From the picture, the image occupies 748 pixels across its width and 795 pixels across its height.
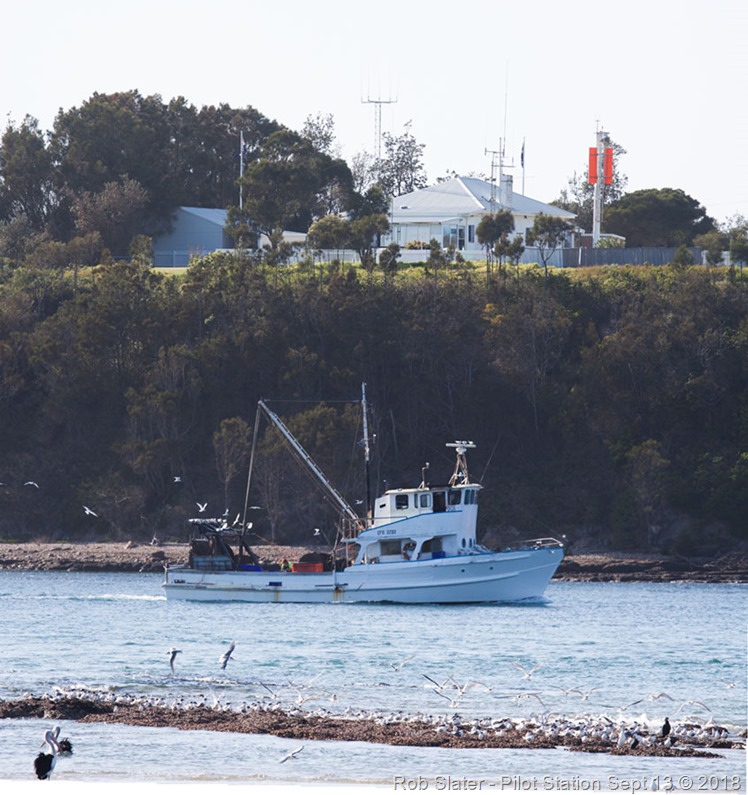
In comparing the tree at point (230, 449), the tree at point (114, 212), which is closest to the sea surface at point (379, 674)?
the tree at point (230, 449)

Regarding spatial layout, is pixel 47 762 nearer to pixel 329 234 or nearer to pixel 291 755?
pixel 291 755

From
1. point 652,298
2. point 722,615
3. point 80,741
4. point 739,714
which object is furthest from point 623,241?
point 80,741

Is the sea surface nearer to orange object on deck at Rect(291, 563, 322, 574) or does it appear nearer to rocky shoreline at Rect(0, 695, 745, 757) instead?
rocky shoreline at Rect(0, 695, 745, 757)

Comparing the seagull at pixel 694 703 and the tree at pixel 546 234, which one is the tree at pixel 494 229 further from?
the seagull at pixel 694 703

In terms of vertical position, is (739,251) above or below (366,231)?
below

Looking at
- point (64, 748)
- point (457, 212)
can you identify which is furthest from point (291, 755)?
point (457, 212)

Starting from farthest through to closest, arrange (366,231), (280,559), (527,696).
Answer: (366,231) < (280,559) < (527,696)

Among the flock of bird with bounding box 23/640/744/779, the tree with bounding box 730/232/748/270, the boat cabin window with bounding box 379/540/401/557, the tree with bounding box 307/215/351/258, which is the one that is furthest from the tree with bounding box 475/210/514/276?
the flock of bird with bounding box 23/640/744/779

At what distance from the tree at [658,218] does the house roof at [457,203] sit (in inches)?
141

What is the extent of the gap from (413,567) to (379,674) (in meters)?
17.4

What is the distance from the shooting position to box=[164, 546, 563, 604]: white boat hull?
50.3 meters

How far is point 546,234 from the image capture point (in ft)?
275

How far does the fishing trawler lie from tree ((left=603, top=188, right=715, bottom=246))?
166 ft

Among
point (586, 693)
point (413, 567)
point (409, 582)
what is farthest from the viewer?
point (409, 582)
